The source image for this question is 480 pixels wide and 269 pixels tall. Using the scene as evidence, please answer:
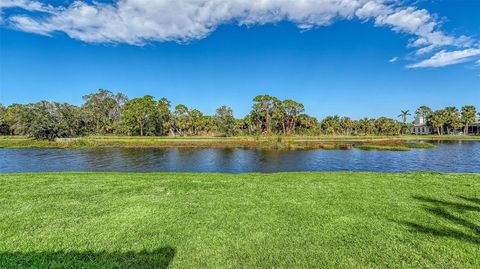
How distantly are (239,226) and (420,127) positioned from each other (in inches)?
5763

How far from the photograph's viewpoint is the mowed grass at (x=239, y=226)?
197 inches

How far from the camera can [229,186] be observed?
10.5 metres

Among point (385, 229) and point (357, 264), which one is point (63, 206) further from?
point (385, 229)

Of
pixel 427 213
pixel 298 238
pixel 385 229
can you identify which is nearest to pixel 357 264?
pixel 298 238

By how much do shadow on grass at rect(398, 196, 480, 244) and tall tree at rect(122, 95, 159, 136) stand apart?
283ft

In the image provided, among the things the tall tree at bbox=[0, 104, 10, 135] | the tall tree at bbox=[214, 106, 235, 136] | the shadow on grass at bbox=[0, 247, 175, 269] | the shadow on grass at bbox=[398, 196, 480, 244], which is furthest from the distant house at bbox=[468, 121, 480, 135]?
the tall tree at bbox=[0, 104, 10, 135]

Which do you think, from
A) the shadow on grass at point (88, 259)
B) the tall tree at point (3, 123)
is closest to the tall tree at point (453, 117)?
the shadow on grass at point (88, 259)

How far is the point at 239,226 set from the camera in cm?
643

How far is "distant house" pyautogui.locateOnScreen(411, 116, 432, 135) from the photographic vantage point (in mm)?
126762

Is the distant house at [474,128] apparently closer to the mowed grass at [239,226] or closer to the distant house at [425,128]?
the distant house at [425,128]

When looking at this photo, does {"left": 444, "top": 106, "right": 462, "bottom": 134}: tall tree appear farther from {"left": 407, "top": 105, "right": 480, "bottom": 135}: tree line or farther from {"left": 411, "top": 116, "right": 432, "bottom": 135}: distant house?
{"left": 411, "top": 116, "right": 432, "bottom": 135}: distant house

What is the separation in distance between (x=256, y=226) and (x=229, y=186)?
4.13 metres

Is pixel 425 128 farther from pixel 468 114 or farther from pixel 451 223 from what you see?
pixel 451 223

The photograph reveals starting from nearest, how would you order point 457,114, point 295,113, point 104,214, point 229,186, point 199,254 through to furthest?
1. point 199,254
2. point 104,214
3. point 229,186
4. point 295,113
5. point 457,114
